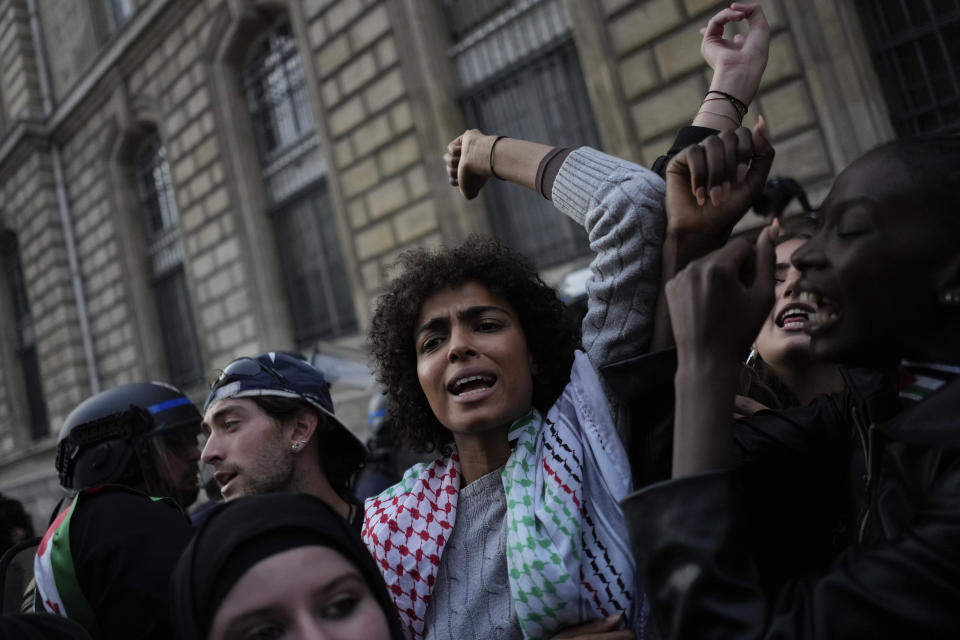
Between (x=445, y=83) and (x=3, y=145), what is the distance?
13747mm

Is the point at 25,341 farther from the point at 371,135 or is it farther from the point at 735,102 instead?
the point at 735,102

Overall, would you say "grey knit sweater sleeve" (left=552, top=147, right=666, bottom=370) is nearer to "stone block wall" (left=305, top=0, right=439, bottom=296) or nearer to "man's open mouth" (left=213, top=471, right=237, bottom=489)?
"man's open mouth" (left=213, top=471, right=237, bottom=489)

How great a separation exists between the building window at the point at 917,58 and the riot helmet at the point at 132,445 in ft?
19.6

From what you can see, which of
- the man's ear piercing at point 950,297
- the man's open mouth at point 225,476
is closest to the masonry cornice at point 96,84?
the man's open mouth at point 225,476

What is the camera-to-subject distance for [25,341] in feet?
60.8

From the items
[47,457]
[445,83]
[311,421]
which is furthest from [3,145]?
[311,421]

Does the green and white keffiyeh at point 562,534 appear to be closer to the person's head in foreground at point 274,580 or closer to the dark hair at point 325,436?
the person's head in foreground at point 274,580

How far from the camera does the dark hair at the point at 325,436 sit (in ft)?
8.97

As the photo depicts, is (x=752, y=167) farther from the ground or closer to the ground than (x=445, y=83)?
closer to the ground

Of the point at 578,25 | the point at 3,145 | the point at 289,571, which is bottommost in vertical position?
the point at 289,571

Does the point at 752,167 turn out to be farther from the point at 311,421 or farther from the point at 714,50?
the point at 311,421

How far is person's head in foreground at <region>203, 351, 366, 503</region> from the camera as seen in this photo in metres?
2.61

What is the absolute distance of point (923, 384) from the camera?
3.40 feet

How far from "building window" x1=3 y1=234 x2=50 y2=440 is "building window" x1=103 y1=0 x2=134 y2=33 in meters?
7.15
